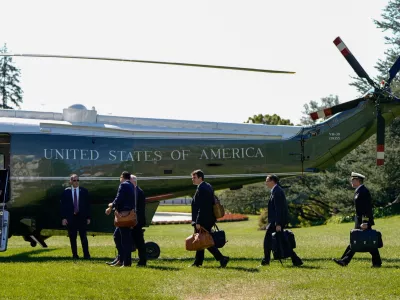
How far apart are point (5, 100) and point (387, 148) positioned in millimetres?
38683

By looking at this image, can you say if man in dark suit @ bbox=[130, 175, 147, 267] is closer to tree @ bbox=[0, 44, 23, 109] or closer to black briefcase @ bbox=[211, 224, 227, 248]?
black briefcase @ bbox=[211, 224, 227, 248]

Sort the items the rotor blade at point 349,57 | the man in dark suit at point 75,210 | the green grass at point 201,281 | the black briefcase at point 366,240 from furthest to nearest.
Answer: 1. the rotor blade at point 349,57
2. the man in dark suit at point 75,210
3. the black briefcase at point 366,240
4. the green grass at point 201,281

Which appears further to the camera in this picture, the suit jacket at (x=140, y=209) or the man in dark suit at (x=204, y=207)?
the suit jacket at (x=140, y=209)

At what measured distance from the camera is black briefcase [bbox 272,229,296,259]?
553 inches

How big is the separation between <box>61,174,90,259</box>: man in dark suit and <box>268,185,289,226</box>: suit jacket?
4.53 meters

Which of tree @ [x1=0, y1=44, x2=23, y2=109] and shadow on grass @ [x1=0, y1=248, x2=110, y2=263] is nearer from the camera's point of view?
shadow on grass @ [x1=0, y1=248, x2=110, y2=263]

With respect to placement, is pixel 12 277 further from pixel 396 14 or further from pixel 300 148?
pixel 396 14

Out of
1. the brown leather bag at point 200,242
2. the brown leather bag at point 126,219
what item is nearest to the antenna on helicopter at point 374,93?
the brown leather bag at point 200,242

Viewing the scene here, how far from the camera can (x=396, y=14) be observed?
159 feet

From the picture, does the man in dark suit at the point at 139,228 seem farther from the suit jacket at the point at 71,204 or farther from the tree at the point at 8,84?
the tree at the point at 8,84

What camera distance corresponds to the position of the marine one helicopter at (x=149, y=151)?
17.1 m

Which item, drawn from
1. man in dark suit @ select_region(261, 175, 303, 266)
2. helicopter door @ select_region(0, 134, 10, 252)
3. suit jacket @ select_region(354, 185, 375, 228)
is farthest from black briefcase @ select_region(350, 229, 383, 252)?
helicopter door @ select_region(0, 134, 10, 252)

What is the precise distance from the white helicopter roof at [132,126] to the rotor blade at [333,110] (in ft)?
3.20

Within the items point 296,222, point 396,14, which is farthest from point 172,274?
point 396,14
